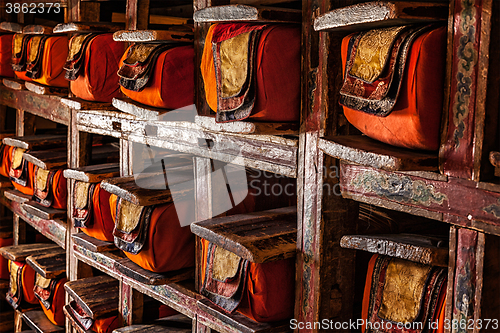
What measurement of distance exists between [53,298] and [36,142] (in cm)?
125

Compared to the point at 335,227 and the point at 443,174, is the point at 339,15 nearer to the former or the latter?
the point at 443,174

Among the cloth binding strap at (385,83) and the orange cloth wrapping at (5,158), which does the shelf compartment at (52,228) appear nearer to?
the orange cloth wrapping at (5,158)

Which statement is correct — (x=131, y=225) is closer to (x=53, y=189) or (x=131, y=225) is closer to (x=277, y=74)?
(x=277, y=74)

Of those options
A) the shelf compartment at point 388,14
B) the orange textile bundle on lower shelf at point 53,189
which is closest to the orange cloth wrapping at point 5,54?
the orange textile bundle on lower shelf at point 53,189

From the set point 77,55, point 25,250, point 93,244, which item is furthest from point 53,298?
point 77,55

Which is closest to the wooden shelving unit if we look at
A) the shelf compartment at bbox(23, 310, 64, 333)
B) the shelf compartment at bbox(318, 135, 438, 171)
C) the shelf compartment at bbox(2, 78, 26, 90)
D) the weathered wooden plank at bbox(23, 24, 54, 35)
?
the shelf compartment at bbox(318, 135, 438, 171)

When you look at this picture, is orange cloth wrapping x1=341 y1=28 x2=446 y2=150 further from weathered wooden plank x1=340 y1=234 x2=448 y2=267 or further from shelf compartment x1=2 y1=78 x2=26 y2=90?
shelf compartment x1=2 y1=78 x2=26 y2=90

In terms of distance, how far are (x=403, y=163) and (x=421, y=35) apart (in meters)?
0.36

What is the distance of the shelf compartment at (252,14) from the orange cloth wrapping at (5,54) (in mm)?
3210

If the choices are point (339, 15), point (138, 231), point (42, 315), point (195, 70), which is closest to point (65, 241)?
point (42, 315)

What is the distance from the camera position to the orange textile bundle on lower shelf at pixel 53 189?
3920 millimetres

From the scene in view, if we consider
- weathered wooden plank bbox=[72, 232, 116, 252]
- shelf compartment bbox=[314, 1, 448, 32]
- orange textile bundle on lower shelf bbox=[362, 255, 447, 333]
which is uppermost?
shelf compartment bbox=[314, 1, 448, 32]

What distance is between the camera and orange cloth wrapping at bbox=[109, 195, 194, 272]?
A: 2.64m

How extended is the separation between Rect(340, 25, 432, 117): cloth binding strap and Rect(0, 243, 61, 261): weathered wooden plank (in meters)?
3.56
